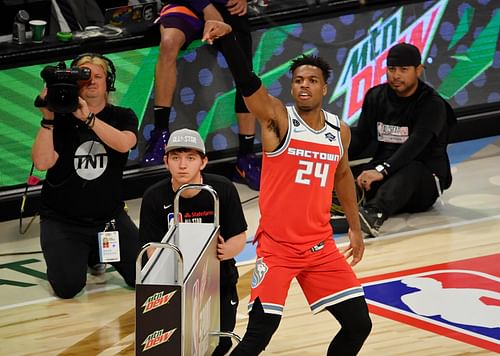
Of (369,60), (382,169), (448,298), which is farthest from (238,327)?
(369,60)

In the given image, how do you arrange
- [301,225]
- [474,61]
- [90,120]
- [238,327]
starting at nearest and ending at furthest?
[301,225] < [238,327] < [90,120] < [474,61]

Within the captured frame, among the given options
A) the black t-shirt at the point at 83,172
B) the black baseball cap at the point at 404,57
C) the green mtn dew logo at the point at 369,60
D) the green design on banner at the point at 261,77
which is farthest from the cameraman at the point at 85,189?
the green mtn dew logo at the point at 369,60

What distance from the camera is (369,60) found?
420 inches

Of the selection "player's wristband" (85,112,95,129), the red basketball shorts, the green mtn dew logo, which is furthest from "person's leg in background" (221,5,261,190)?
the red basketball shorts

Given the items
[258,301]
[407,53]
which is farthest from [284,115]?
[407,53]

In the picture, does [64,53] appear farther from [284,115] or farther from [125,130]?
[284,115]

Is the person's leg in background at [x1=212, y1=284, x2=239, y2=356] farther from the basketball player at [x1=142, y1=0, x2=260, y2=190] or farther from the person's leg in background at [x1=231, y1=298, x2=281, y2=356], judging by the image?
the basketball player at [x1=142, y1=0, x2=260, y2=190]

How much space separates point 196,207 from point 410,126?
2938 millimetres

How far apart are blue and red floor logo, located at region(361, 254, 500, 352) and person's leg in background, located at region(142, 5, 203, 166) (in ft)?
8.22

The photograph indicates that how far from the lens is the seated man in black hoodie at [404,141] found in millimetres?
9102

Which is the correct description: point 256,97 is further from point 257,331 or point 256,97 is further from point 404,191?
point 404,191

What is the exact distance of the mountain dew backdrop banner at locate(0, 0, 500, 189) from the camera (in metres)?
9.36

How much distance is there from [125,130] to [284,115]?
2.13m

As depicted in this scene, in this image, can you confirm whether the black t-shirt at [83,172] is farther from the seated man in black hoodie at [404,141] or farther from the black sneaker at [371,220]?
the seated man in black hoodie at [404,141]
